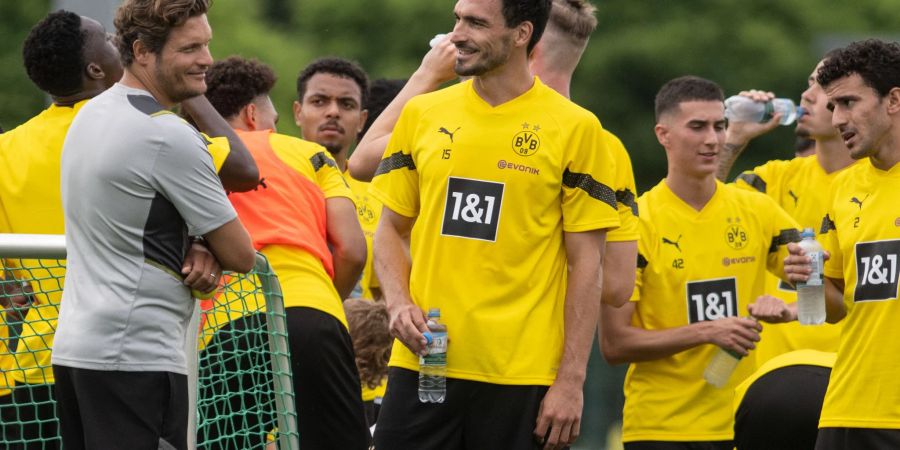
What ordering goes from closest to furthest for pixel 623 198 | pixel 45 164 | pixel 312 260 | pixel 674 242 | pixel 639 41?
pixel 45 164 < pixel 623 198 < pixel 312 260 < pixel 674 242 < pixel 639 41

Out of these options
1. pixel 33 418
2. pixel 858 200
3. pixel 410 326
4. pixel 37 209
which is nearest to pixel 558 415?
pixel 410 326

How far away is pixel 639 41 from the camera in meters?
28.4

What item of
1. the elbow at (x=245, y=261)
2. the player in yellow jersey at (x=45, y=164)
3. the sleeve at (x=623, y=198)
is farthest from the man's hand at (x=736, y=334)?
the elbow at (x=245, y=261)

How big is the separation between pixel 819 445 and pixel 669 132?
8.08 ft

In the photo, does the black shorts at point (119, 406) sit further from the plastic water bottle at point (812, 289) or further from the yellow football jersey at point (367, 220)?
the yellow football jersey at point (367, 220)

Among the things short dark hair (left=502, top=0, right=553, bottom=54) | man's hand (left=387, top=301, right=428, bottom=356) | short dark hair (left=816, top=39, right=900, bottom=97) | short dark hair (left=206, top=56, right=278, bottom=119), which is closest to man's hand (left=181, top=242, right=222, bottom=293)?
man's hand (left=387, top=301, right=428, bottom=356)

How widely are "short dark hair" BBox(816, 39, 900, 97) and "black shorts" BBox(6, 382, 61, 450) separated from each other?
364 cm

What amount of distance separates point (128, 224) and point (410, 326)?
1.20m

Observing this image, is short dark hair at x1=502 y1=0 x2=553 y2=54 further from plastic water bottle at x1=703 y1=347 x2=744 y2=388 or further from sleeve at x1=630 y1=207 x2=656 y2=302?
plastic water bottle at x1=703 y1=347 x2=744 y2=388

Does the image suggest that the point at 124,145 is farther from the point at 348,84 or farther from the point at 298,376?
the point at 348,84

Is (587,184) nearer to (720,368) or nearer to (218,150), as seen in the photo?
(218,150)

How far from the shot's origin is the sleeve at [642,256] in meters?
8.05

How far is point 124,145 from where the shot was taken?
5.00 m

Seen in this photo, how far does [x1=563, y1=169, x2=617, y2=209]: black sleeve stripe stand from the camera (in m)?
5.84
